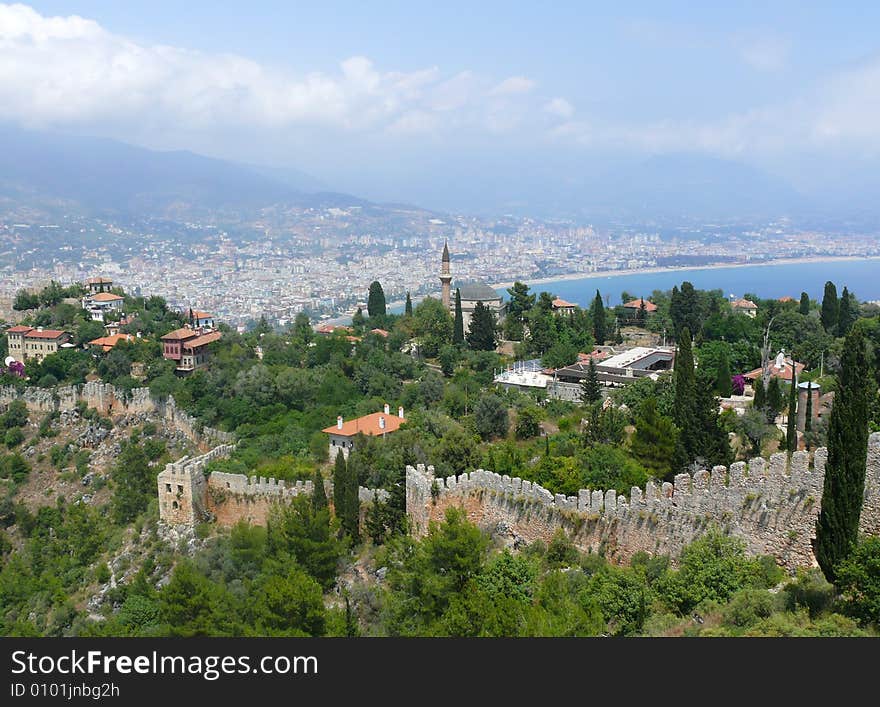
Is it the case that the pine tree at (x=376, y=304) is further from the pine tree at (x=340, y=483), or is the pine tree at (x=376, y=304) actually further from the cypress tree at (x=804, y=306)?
the pine tree at (x=340, y=483)

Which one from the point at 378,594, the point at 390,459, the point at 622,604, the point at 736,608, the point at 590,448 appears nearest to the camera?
the point at 736,608

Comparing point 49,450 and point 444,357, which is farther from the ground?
point 444,357

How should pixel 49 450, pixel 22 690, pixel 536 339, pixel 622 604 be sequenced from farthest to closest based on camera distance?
1. pixel 536 339
2. pixel 49 450
3. pixel 622 604
4. pixel 22 690

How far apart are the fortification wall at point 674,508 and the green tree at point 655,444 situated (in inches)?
115

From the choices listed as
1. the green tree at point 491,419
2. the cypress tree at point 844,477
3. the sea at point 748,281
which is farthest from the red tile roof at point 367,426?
the sea at point 748,281

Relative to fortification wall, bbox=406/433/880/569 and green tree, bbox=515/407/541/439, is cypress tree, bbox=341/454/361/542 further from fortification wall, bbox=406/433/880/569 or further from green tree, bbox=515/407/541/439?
green tree, bbox=515/407/541/439

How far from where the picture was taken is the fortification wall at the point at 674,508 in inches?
537

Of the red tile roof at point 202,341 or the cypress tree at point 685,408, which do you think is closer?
the cypress tree at point 685,408

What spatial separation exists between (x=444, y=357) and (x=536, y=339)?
4.86 metres

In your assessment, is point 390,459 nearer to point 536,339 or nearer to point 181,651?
point 181,651

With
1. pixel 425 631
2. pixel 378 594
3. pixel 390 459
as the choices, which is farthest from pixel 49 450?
pixel 425 631

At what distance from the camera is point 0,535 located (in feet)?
102

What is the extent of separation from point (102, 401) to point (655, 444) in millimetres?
28116

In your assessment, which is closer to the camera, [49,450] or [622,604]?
[622,604]
